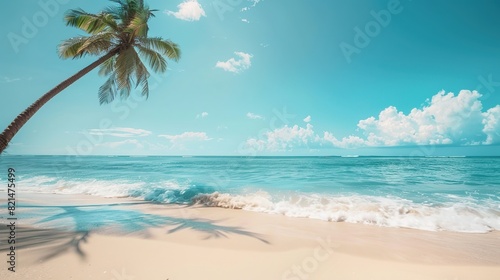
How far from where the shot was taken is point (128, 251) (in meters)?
5.01

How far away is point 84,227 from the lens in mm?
6727

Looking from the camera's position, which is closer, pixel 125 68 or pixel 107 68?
pixel 125 68

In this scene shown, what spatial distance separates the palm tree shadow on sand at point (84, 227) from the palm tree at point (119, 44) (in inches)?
176

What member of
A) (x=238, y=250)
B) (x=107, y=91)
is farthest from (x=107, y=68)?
(x=238, y=250)

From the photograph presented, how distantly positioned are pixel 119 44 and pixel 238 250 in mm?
9650

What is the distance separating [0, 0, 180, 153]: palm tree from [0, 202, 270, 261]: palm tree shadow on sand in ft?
14.7

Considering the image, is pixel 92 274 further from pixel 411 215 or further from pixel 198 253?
pixel 411 215

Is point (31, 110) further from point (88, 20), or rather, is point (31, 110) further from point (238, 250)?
point (238, 250)

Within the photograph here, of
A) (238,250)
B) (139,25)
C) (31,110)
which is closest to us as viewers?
(238,250)

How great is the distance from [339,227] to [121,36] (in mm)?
11340

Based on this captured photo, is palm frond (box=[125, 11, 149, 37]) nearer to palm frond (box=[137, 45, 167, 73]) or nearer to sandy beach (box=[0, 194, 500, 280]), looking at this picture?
palm frond (box=[137, 45, 167, 73])

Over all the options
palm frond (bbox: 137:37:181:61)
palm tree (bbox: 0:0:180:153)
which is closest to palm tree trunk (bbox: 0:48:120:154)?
palm tree (bbox: 0:0:180:153)

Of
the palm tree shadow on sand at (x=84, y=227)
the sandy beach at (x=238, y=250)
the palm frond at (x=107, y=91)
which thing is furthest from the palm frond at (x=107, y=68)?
the sandy beach at (x=238, y=250)

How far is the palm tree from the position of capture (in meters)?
8.91
